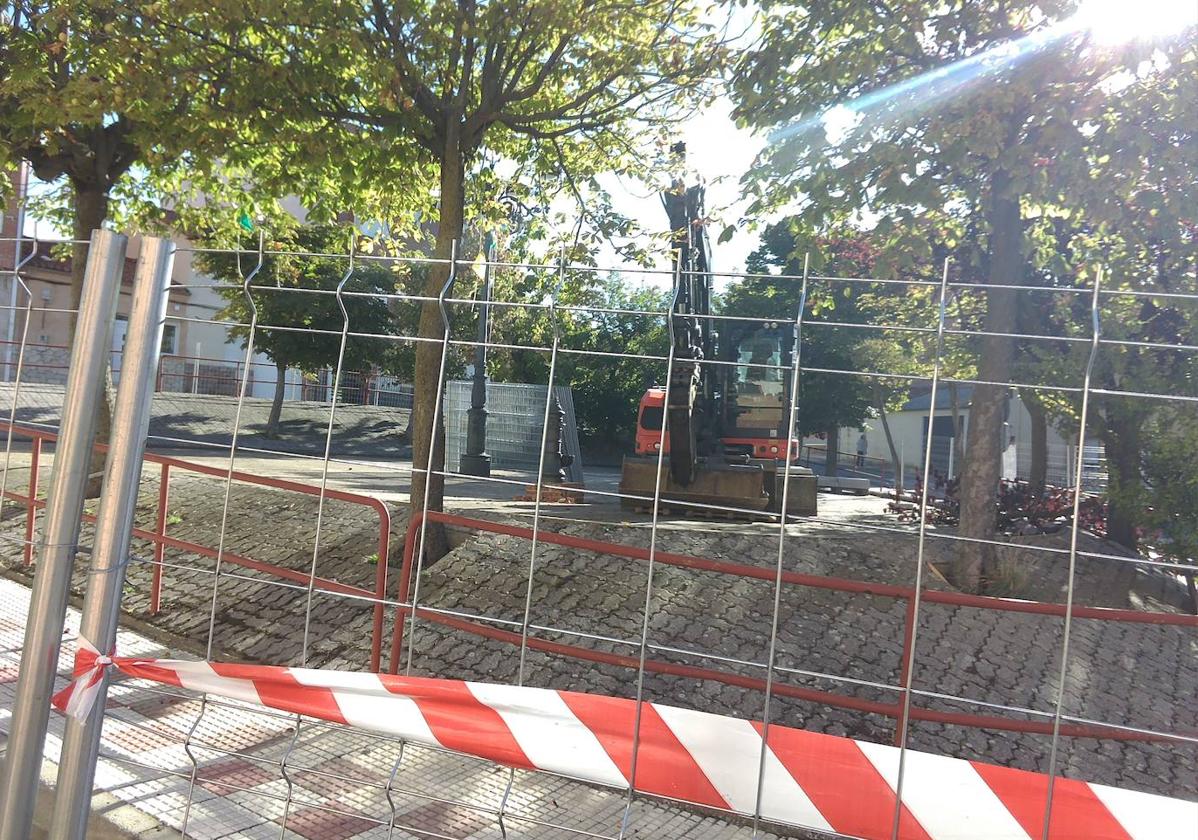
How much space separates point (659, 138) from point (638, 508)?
4.51m

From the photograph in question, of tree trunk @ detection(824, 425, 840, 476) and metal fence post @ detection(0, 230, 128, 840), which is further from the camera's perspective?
tree trunk @ detection(824, 425, 840, 476)

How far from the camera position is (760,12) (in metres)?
8.39

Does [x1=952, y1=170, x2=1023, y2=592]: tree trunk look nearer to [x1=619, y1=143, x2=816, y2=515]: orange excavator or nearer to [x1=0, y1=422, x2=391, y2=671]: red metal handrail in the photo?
[x1=619, y1=143, x2=816, y2=515]: orange excavator

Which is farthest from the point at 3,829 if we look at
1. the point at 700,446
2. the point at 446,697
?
the point at 700,446

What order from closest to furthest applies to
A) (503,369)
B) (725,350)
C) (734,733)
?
(734,733) → (725,350) → (503,369)

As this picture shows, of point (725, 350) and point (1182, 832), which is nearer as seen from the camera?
point (1182, 832)

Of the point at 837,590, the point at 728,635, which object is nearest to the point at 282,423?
the point at 728,635

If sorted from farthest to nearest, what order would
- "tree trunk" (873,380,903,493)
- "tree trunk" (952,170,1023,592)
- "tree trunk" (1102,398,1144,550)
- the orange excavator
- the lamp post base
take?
the lamp post base
the orange excavator
"tree trunk" (1102,398,1144,550)
"tree trunk" (952,170,1023,592)
"tree trunk" (873,380,903,493)

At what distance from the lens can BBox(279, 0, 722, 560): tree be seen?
24.3 feet

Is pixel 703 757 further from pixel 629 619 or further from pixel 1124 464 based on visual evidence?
pixel 1124 464

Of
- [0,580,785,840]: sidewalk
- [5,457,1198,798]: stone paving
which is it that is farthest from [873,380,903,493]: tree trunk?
[0,580,785,840]: sidewalk

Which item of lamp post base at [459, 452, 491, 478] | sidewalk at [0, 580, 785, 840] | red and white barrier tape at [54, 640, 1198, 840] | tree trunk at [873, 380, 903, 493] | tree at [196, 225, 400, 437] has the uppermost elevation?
tree at [196, 225, 400, 437]

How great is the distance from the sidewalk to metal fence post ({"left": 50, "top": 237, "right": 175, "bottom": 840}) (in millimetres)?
678

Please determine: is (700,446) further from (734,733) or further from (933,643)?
(734,733)
